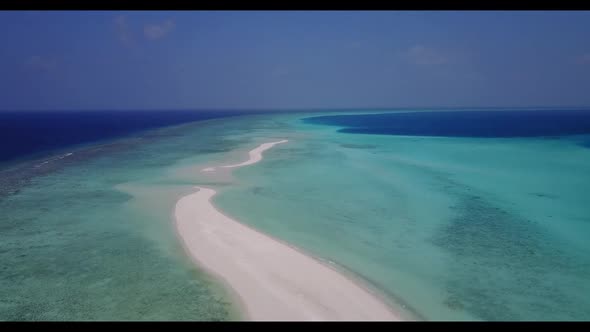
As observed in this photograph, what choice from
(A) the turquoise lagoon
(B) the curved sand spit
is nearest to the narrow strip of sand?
(A) the turquoise lagoon

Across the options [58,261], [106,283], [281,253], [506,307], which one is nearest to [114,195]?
[58,261]

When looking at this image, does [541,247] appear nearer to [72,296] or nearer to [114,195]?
[72,296]

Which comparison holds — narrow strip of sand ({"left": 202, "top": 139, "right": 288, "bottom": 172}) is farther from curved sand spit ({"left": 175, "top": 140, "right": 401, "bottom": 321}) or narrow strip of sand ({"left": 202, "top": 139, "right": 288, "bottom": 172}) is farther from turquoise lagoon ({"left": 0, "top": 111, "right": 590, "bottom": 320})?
curved sand spit ({"left": 175, "top": 140, "right": 401, "bottom": 321})

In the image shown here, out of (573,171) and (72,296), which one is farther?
(573,171)

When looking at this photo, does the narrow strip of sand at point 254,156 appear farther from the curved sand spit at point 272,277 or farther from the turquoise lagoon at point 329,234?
the curved sand spit at point 272,277

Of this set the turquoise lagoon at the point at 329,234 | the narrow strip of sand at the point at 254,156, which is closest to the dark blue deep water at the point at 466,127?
the narrow strip of sand at the point at 254,156
